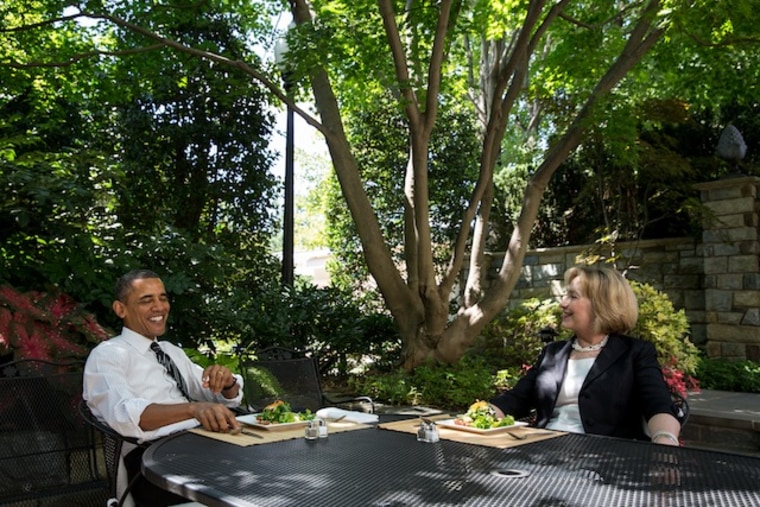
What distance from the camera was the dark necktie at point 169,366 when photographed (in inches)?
121

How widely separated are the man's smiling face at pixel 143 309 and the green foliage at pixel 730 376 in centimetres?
654

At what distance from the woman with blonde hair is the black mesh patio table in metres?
0.48

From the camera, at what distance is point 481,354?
28.8ft

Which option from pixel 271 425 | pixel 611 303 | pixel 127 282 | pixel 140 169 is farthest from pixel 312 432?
pixel 140 169

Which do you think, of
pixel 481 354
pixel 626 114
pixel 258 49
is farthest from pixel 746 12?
pixel 258 49

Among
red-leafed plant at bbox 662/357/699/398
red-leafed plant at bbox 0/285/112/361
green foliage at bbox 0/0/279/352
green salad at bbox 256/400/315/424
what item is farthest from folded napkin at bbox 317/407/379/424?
red-leafed plant at bbox 662/357/699/398

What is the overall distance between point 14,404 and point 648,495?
7.60 feet

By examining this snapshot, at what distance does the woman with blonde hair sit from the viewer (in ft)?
9.47

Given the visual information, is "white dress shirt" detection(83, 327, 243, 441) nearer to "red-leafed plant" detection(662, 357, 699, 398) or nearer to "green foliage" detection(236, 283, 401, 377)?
"red-leafed plant" detection(662, 357, 699, 398)

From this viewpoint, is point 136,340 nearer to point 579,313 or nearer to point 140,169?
point 579,313

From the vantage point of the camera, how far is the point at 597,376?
9.69ft

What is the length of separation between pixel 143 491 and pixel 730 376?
267 inches

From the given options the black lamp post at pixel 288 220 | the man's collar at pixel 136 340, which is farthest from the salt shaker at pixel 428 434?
the black lamp post at pixel 288 220

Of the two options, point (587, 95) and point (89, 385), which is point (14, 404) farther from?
point (587, 95)
